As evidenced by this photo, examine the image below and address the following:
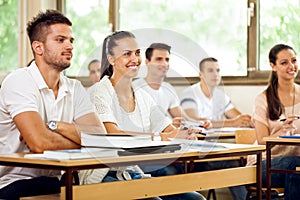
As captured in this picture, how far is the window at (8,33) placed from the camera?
21.4 feet

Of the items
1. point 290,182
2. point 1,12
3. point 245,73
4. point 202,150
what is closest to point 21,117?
point 202,150

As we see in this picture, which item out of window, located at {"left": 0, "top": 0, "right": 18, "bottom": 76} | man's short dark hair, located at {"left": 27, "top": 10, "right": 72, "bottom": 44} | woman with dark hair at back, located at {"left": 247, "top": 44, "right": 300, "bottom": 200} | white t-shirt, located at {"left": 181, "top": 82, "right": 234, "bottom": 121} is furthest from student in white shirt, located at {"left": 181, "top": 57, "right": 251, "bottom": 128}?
man's short dark hair, located at {"left": 27, "top": 10, "right": 72, "bottom": 44}

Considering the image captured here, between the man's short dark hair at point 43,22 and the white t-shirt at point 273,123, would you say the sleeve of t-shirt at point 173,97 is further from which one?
the man's short dark hair at point 43,22

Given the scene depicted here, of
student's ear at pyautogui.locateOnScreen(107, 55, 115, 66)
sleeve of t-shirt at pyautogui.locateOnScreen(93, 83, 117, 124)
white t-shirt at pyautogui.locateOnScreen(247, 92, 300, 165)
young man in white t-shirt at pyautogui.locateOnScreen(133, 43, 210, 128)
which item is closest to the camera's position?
sleeve of t-shirt at pyautogui.locateOnScreen(93, 83, 117, 124)

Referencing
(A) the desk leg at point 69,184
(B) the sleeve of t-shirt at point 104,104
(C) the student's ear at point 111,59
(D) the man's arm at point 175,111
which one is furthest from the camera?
(D) the man's arm at point 175,111

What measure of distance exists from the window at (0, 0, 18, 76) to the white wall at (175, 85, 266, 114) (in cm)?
233

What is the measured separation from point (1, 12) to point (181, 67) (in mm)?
1958

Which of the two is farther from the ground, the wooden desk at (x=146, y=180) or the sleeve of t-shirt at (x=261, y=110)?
the sleeve of t-shirt at (x=261, y=110)

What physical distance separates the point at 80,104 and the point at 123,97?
0.26 m

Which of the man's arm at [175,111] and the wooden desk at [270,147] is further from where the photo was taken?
the man's arm at [175,111]

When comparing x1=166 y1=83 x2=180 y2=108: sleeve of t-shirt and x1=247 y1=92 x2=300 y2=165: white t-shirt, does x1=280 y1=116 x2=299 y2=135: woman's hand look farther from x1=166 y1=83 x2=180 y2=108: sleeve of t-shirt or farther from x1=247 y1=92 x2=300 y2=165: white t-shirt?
x1=166 y1=83 x2=180 y2=108: sleeve of t-shirt

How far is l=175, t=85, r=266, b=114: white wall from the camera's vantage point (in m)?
5.61

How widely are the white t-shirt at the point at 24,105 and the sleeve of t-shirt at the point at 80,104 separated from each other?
4 centimetres

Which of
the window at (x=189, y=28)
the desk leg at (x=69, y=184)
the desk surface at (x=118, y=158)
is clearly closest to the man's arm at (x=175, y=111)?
the window at (x=189, y=28)
